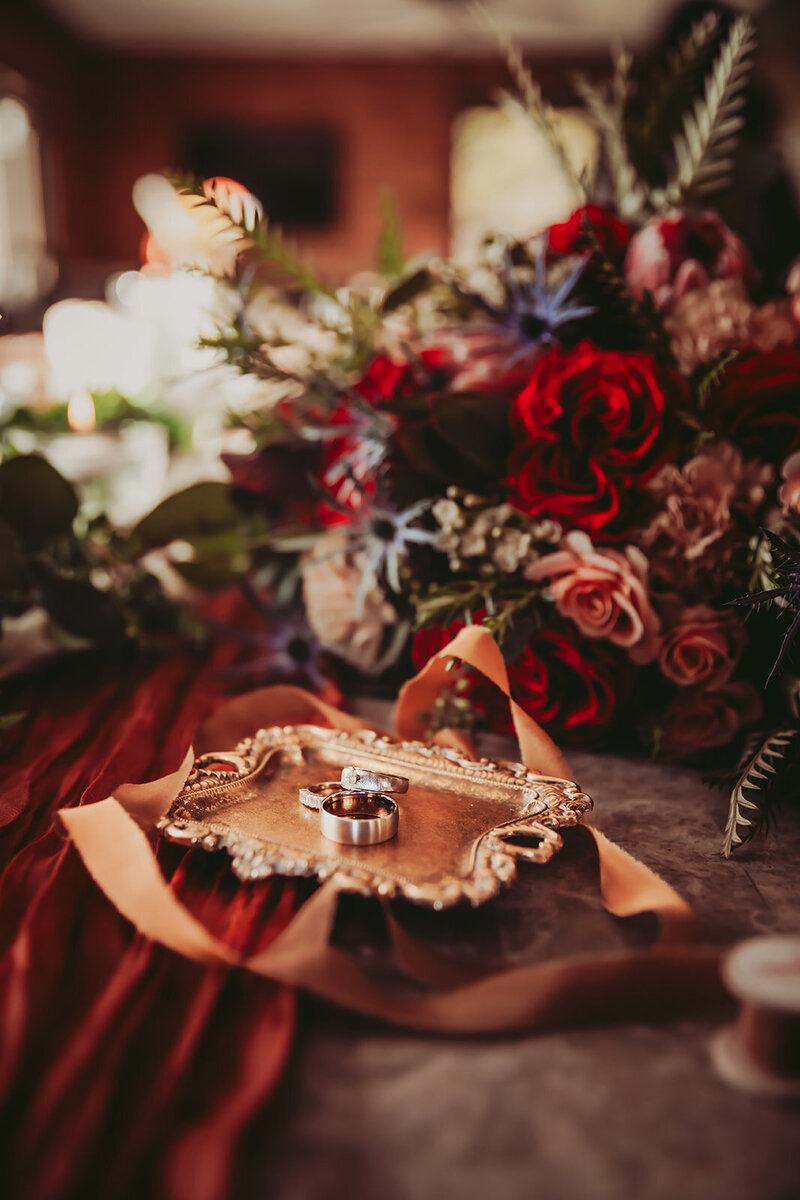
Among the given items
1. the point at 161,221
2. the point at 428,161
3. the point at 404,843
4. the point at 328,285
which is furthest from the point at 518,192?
the point at 404,843

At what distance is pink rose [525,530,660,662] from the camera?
587 mm

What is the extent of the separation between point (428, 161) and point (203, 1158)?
22.3ft

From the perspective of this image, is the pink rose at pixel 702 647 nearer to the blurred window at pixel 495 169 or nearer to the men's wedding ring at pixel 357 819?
the men's wedding ring at pixel 357 819

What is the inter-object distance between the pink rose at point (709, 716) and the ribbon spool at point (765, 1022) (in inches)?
11.4

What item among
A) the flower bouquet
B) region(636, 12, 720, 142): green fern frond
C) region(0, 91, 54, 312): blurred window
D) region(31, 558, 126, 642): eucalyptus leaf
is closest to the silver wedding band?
the flower bouquet

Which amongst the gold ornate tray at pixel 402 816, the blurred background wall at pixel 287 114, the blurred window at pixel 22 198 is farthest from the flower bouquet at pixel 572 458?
the blurred background wall at pixel 287 114

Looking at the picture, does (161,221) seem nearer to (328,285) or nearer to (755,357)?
(328,285)

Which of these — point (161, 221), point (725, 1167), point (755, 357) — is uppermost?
point (161, 221)

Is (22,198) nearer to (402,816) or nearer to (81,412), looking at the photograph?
(81,412)

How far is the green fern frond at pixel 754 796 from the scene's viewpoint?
1.65 feet

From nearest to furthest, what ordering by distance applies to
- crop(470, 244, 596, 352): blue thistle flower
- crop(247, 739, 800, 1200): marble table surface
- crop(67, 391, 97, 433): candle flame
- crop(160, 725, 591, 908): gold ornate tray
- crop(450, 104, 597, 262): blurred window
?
1. crop(247, 739, 800, 1200): marble table surface
2. crop(160, 725, 591, 908): gold ornate tray
3. crop(470, 244, 596, 352): blue thistle flower
4. crop(67, 391, 97, 433): candle flame
5. crop(450, 104, 597, 262): blurred window

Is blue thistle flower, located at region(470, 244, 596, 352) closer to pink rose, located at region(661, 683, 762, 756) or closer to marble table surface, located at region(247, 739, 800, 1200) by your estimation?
pink rose, located at region(661, 683, 762, 756)

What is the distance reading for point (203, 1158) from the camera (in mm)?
289

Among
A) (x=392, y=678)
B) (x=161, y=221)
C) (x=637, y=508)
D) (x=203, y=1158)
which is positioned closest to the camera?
(x=203, y=1158)
